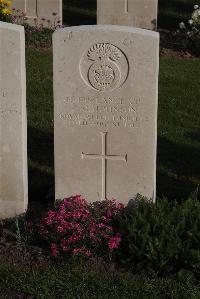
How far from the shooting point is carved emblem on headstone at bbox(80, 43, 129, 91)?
628 cm

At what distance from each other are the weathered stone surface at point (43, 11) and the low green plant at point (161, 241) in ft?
27.8

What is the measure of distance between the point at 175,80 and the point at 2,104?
5.62 metres

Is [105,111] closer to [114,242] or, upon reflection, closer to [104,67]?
[104,67]

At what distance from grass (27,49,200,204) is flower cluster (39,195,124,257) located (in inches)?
43.0

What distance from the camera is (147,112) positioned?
6.39m

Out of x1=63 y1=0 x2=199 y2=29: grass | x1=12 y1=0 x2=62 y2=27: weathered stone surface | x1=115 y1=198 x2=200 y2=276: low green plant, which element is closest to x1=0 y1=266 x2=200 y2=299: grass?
x1=115 y1=198 x2=200 y2=276: low green plant

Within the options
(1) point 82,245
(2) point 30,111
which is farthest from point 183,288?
(2) point 30,111

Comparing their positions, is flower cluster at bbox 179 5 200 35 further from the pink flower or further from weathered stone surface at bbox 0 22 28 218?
the pink flower

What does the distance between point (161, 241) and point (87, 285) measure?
0.69 m

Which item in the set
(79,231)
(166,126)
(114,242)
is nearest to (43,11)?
(166,126)

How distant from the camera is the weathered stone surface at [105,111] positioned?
625 cm

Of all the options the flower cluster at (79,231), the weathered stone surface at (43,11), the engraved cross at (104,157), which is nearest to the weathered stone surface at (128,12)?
the weathered stone surface at (43,11)

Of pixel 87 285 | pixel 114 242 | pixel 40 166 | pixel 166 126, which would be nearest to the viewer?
pixel 87 285

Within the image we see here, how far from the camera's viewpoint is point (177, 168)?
8305 mm
